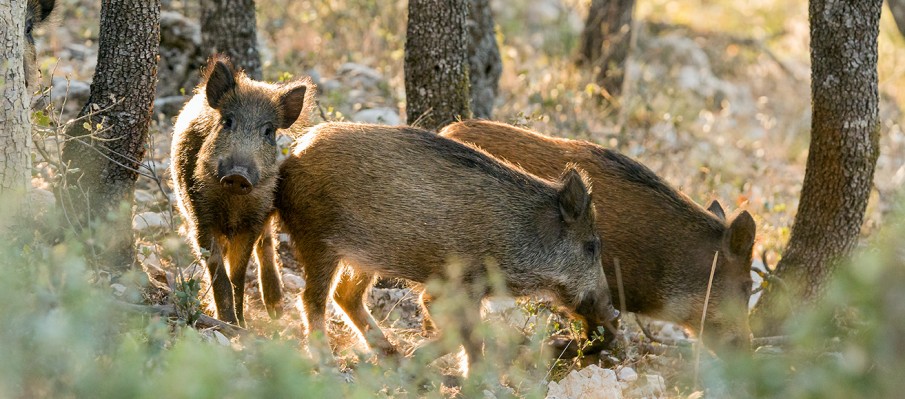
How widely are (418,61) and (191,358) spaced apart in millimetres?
4439

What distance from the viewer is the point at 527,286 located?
5.57m

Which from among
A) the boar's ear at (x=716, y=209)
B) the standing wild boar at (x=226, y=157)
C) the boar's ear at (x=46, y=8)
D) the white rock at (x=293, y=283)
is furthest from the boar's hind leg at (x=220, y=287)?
the boar's ear at (x=716, y=209)

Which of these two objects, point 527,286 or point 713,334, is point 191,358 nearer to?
point 527,286

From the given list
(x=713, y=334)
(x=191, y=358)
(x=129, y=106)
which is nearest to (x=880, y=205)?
(x=713, y=334)

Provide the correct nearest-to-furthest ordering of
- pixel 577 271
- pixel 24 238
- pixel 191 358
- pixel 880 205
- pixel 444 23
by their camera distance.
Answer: pixel 191 358, pixel 24 238, pixel 577 271, pixel 444 23, pixel 880 205

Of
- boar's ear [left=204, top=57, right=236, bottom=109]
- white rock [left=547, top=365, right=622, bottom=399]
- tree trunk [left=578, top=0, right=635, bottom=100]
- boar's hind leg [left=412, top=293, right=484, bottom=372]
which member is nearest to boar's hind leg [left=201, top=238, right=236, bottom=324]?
boar's ear [left=204, top=57, right=236, bottom=109]

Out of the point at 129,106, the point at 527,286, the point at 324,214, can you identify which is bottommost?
the point at 527,286

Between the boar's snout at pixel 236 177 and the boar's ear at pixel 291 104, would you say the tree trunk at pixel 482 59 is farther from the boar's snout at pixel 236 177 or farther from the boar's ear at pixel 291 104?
the boar's snout at pixel 236 177

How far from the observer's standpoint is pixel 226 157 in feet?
16.3

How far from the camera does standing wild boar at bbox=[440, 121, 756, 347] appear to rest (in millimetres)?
6102

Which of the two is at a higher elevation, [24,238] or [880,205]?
[24,238]

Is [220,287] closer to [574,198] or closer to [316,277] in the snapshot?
[316,277]

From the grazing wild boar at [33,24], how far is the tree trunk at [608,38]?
644 centimetres

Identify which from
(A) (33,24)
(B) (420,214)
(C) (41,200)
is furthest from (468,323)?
(A) (33,24)
